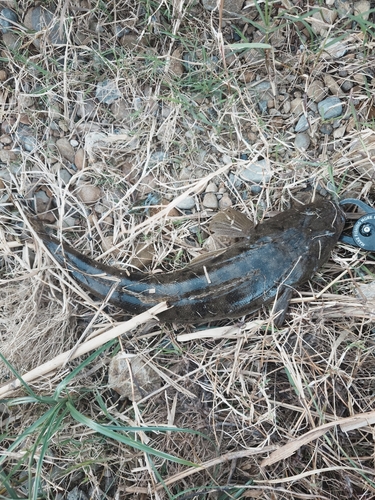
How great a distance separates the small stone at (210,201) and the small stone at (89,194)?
2.64 feet

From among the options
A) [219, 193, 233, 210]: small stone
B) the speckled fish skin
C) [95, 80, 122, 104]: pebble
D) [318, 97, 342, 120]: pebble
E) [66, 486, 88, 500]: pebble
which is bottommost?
[66, 486, 88, 500]: pebble

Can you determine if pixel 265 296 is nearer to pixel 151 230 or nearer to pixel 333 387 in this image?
pixel 333 387

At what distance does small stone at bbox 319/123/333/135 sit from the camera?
352 cm

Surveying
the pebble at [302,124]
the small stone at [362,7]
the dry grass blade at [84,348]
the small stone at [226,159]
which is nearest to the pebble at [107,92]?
the small stone at [226,159]

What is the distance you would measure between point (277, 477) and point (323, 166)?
2.16 meters

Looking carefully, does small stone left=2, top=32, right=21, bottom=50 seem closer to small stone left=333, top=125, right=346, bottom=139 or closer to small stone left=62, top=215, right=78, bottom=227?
small stone left=62, top=215, right=78, bottom=227

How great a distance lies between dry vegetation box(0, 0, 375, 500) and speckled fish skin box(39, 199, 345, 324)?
0.17 meters

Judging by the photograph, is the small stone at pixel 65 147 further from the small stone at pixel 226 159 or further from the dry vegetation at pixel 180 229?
the small stone at pixel 226 159

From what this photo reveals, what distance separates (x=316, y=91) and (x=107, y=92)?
154 centimetres

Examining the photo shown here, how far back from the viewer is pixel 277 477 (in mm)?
3268

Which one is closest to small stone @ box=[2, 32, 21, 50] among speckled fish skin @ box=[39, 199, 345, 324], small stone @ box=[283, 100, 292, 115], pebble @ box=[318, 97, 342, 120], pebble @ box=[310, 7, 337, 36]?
speckled fish skin @ box=[39, 199, 345, 324]

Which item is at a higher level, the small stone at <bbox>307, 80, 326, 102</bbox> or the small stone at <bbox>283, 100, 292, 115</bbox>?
the small stone at <bbox>307, 80, 326, 102</bbox>

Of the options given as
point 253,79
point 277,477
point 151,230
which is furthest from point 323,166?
point 277,477

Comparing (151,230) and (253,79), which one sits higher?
(253,79)
